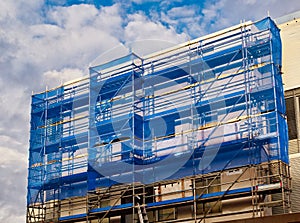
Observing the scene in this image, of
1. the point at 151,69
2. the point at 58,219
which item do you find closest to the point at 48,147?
the point at 58,219

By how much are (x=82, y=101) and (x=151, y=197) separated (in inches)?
262

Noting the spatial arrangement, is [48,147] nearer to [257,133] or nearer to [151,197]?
[151,197]

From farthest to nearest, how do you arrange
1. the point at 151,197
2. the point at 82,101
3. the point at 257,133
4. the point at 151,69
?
the point at 82,101, the point at 151,69, the point at 151,197, the point at 257,133

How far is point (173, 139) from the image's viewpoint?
26.8m

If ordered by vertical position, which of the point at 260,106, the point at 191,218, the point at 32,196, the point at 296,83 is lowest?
the point at 191,218

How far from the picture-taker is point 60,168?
98.4ft

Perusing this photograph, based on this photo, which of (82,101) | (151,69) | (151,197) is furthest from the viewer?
(82,101)

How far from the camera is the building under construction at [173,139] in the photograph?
24.2 m

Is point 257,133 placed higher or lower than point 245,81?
lower

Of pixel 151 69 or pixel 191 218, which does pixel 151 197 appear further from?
pixel 151 69

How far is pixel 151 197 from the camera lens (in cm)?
2656

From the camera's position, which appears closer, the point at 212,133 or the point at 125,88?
the point at 212,133

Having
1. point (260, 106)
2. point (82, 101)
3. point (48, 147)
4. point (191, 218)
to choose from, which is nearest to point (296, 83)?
point (260, 106)

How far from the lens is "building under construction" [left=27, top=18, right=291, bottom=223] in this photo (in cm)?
2425
